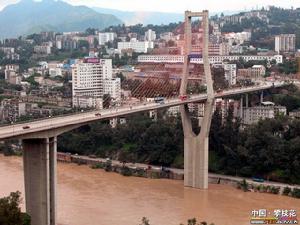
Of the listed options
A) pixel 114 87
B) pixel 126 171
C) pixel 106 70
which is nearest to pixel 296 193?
pixel 126 171

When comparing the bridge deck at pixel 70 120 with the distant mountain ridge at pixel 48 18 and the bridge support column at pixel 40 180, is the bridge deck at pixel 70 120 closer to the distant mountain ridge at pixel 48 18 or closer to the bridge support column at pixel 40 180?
the bridge support column at pixel 40 180

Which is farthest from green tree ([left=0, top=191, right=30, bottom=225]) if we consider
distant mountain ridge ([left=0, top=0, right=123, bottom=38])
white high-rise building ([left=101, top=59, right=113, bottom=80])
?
distant mountain ridge ([left=0, top=0, right=123, bottom=38])

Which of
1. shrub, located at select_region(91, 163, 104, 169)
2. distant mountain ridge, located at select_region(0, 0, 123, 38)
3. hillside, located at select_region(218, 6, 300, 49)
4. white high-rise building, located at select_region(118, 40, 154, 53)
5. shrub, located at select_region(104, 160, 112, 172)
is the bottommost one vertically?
shrub, located at select_region(91, 163, 104, 169)

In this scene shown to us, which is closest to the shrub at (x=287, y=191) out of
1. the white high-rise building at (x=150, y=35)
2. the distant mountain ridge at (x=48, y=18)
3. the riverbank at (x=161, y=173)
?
the riverbank at (x=161, y=173)

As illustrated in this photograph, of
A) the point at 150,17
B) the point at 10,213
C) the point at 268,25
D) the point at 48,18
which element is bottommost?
the point at 10,213

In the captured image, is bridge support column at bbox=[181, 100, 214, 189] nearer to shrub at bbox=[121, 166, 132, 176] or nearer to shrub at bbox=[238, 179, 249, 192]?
shrub at bbox=[238, 179, 249, 192]

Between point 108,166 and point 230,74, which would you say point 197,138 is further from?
point 230,74

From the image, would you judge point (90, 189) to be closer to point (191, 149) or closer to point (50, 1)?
point (191, 149)
